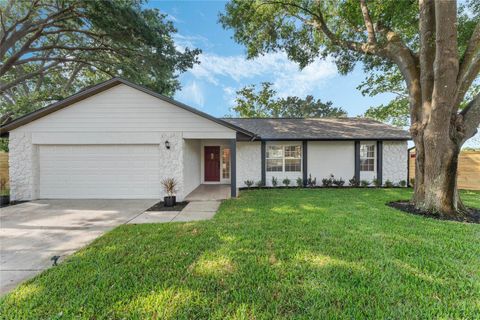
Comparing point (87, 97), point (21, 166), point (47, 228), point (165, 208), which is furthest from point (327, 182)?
point (21, 166)

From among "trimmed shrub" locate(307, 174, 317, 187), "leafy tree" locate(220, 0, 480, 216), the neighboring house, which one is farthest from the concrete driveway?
"leafy tree" locate(220, 0, 480, 216)

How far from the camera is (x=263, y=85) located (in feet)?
83.3

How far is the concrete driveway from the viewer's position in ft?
11.2

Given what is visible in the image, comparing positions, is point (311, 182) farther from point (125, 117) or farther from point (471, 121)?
point (125, 117)

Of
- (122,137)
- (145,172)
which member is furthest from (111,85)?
(145,172)

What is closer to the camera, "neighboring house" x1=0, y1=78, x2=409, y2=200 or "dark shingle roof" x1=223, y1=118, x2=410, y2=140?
"neighboring house" x1=0, y1=78, x2=409, y2=200

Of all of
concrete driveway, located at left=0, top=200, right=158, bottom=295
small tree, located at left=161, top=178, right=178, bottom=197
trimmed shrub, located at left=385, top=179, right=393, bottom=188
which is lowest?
concrete driveway, located at left=0, top=200, right=158, bottom=295

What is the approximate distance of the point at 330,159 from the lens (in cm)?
1170

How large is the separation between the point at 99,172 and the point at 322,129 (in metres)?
11.5

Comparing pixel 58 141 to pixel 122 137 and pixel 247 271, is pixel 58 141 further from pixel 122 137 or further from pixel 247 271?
pixel 247 271

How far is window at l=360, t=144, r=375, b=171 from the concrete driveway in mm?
10950

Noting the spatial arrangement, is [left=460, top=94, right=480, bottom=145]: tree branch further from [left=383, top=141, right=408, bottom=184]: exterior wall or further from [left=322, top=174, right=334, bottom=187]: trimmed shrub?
[left=322, top=174, right=334, bottom=187]: trimmed shrub

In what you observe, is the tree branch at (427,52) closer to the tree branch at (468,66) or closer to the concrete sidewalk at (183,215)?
the tree branch at (468,66)

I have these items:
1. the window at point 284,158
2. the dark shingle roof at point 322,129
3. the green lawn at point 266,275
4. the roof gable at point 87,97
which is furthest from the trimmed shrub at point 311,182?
the green lawn at point 266,275
